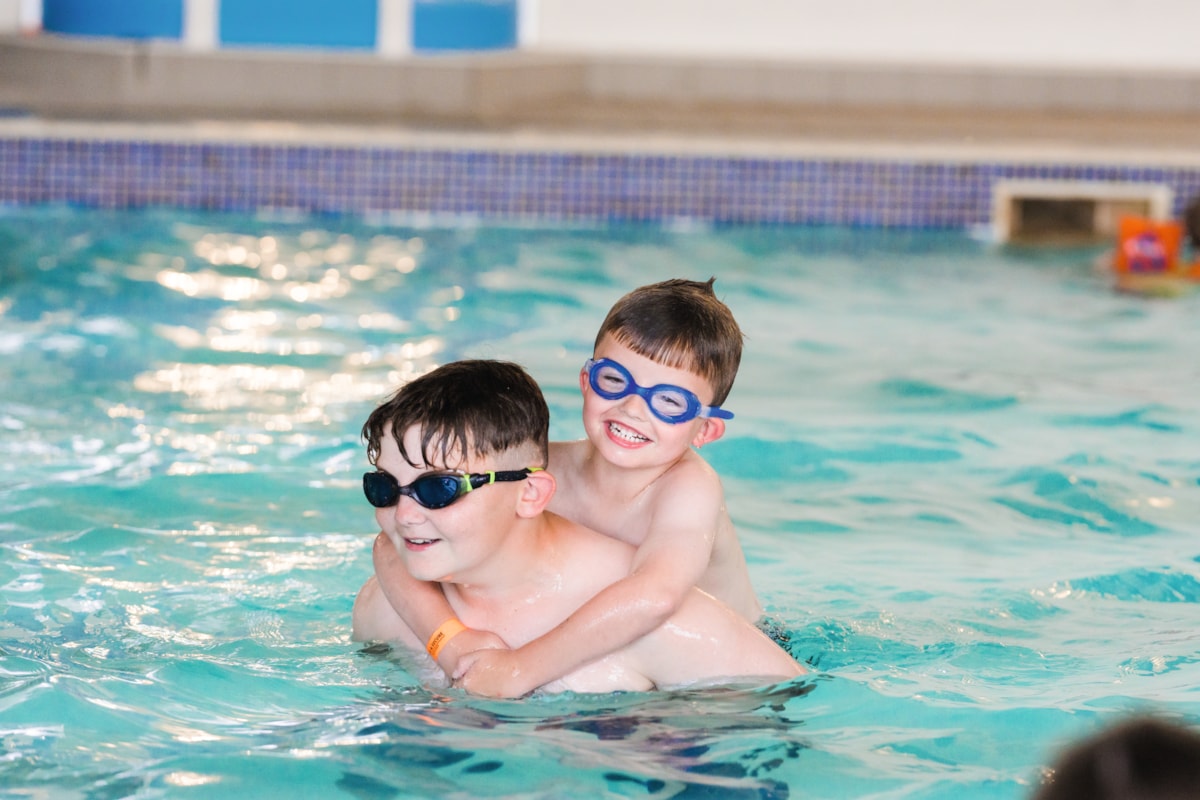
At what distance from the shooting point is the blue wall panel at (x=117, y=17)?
1255 centimetres

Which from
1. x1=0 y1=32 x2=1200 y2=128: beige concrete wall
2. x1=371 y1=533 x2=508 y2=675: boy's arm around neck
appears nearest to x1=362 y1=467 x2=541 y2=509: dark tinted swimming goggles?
x1=371 y1=533 x2=508 y2=675: boy's arm around neck

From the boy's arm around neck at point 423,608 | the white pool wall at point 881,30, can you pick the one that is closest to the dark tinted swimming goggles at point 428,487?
Result: the boy's arm around neck at point 423,608

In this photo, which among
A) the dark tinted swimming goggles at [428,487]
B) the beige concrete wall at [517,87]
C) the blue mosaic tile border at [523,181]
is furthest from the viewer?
the beige concrete wall at [517,87]

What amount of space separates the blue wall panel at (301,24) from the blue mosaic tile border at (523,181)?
259cm

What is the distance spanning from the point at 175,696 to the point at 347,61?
9.04 meters

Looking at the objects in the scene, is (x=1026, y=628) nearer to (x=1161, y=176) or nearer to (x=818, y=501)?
(x=818, y=501)

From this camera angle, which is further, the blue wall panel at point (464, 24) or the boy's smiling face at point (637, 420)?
the blue wall panel at point (464, 24)

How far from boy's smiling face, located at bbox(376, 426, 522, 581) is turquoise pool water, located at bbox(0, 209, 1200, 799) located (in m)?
0.29

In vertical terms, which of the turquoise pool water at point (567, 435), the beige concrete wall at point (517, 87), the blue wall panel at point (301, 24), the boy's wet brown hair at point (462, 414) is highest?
the blue wall panel at point (301, 24)

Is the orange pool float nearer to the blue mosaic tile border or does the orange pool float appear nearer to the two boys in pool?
the blue mosaic tile border

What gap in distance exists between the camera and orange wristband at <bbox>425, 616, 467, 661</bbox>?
3041 mm

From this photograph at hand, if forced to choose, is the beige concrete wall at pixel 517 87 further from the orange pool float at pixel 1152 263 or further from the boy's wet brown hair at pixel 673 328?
the boy's wet brown hair at pixel 673 328

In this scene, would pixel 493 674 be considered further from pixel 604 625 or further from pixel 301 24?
pixel 301 24

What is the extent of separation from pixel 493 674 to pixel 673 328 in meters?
0.74
